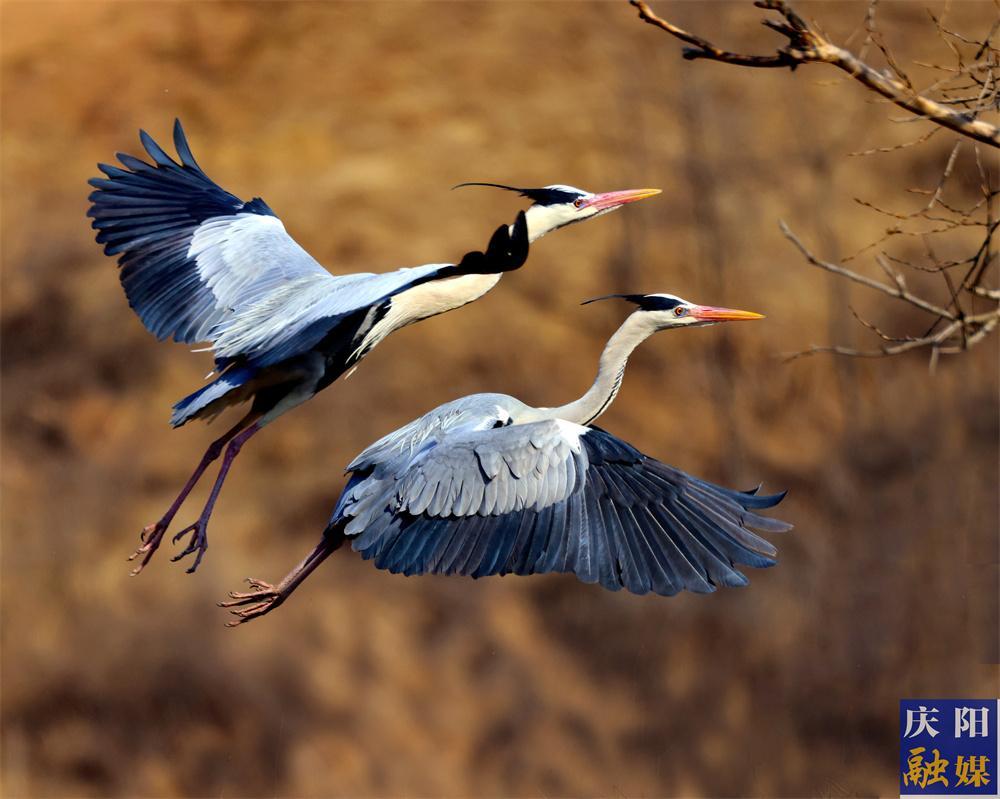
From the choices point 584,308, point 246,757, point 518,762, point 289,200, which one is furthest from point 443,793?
point 289,200

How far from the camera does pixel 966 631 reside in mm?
6812

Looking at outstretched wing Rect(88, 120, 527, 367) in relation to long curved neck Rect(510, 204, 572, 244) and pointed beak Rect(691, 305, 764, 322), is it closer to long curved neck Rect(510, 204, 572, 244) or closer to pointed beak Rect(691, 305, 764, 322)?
long curved neck Rect(510, 204, 572, 244)

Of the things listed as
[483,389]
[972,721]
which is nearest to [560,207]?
[483,389]

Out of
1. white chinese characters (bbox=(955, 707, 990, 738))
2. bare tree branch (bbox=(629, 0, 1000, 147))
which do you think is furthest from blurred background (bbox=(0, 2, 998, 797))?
bare tree branch (bbox=(629, 0, 1000, 147))

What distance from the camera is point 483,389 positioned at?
6.95 metres

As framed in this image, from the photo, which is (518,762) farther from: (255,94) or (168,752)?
(255,94)

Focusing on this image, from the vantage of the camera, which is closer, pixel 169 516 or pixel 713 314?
pixel 169 516

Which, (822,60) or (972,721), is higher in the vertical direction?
(822,60)

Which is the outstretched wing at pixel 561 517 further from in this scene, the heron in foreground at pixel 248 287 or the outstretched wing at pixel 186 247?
the outstretched wing at pixel 186 247

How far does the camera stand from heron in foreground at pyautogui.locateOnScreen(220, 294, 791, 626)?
11.5 ft

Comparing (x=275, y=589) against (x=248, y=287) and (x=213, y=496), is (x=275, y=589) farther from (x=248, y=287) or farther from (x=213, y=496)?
(x=248, y=287)

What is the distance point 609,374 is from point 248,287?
0.95m

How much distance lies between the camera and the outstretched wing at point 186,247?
165 inches

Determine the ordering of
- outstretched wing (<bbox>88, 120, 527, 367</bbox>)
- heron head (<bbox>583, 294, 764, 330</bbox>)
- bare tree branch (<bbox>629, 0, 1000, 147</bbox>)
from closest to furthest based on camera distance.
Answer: bare tree branch (<bbox>629, 0, 1000, 147</bbox>) < outstretched wing (<bbox>88, 120, 527, 367</bbox>) < heron head (<bbox>583, 294, 764, 330</bbox>)
